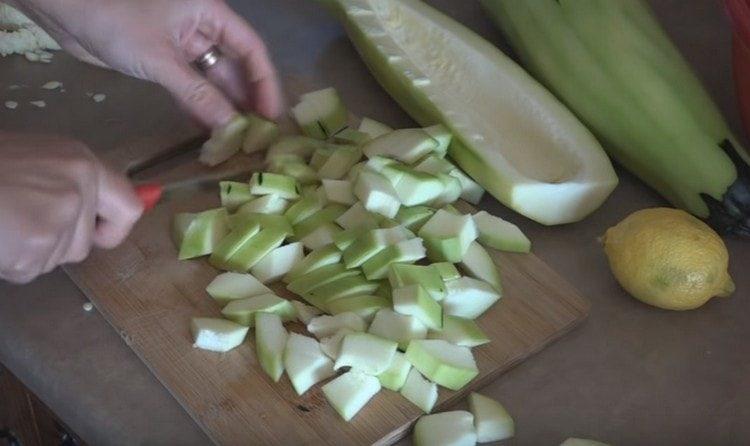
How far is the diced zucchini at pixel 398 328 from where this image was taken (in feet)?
3.57

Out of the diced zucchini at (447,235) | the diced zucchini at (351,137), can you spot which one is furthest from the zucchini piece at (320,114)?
the diced zucchini at (447,235)

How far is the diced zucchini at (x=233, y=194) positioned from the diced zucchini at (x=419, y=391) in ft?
1.12

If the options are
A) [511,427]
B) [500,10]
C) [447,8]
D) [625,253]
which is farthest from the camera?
[447,8]

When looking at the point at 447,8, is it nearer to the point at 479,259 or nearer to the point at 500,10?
the point at 500,10

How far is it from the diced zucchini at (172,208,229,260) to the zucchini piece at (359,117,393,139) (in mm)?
246

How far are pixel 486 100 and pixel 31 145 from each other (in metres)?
0.62

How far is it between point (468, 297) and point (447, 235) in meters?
0.09

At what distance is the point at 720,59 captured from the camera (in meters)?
1.58

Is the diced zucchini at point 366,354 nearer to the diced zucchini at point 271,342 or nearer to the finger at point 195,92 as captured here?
the diced zucchini at point 271,342

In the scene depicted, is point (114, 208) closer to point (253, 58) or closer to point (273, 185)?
point (273, 185)

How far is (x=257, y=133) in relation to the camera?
4.42 ft

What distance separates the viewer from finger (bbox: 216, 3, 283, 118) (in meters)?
1.31

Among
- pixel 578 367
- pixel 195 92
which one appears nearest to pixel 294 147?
pixel 195 92

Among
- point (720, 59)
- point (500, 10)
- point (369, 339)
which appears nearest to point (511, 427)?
point (369, 339)
